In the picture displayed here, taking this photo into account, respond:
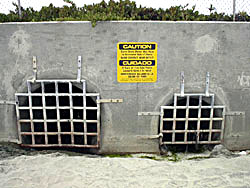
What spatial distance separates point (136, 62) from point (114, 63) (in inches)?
16.2

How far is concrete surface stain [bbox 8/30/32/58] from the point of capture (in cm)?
393

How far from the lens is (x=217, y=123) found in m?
4.29

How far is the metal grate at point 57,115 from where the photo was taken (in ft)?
13.2

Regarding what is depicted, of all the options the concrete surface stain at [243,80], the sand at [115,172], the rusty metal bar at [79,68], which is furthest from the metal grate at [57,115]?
the concrete surface stain at [243,80]

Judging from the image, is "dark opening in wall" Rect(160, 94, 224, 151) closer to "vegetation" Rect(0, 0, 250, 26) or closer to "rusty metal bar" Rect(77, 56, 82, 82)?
"rusty metal bar" Rect(77, 56, 82, 82)

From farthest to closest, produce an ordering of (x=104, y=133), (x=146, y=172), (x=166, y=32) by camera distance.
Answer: (x=104, y=133)
(x=166, y=32)
(x=146, y=172)

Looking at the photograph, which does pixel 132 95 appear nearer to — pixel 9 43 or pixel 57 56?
pixel 57 56

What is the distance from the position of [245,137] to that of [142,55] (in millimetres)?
2675

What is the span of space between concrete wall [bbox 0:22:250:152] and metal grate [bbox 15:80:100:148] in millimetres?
167

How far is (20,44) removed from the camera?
395cm

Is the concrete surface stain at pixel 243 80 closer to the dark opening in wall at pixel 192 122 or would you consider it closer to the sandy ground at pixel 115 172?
the dark opening in wall at pixel 192 122

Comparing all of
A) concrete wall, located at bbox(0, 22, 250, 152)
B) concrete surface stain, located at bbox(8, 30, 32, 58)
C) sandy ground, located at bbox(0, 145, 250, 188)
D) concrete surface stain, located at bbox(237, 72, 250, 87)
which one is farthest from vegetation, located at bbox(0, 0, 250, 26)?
sandy ground, located at bbox(0, 145, 250, 188)

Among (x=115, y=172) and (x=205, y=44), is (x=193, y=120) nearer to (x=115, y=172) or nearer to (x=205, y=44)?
(x=205, y=44)

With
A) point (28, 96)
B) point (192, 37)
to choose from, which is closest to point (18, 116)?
point (28, 96)
